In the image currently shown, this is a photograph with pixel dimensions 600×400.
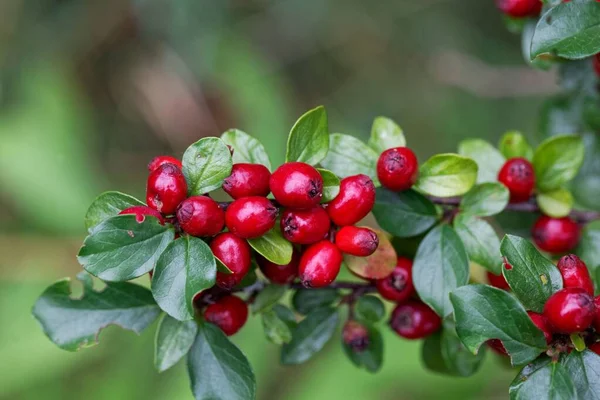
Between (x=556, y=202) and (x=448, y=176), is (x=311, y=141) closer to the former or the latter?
(x=448, y=176)

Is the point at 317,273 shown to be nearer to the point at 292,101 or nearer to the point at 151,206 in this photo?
the point at 151,206

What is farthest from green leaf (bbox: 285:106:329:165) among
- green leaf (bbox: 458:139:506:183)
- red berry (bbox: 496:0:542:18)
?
red berry (bbox: 496:0:542:18)

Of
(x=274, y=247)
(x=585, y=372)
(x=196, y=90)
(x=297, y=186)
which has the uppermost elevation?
(x=196, y=90)

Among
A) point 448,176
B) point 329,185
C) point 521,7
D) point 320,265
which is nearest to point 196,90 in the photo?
point 521,7

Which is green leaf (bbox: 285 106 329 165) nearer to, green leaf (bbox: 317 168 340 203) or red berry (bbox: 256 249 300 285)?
green leaf (bbox: 317 168 340 203)

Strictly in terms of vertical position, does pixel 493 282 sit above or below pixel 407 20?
below

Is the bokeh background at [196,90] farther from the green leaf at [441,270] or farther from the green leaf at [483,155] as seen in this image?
the green leaf at [441,270]

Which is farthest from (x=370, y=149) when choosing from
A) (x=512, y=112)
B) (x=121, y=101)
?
(x=121, y=101)
